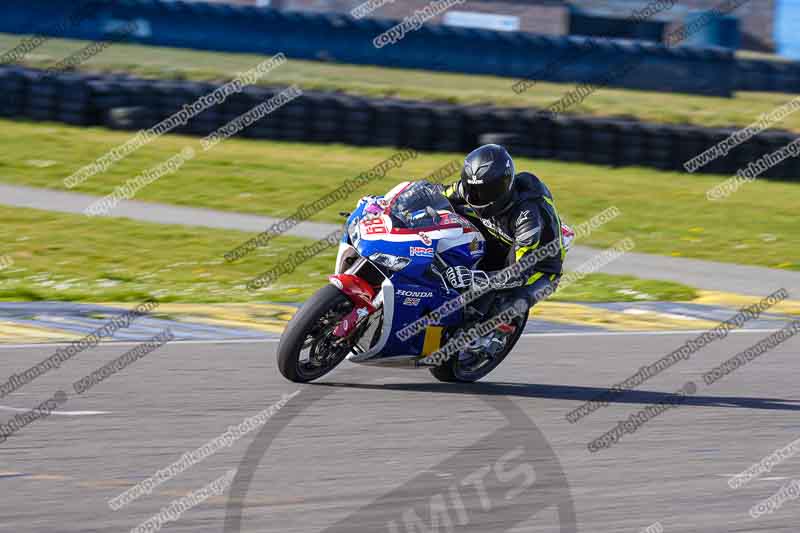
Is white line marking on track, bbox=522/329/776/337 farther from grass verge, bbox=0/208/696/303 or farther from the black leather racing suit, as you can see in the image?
the black leather racing suit

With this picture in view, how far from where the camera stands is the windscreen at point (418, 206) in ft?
26.1

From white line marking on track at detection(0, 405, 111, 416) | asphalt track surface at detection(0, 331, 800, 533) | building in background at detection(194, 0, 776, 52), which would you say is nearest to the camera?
asphalt track surface at detection(0, 331, 800, 533)

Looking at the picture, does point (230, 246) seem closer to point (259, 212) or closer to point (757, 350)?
point (259, 212)

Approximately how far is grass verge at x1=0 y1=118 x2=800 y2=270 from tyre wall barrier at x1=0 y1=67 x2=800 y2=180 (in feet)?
0.74

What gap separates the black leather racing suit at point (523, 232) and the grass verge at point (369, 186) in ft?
24.3

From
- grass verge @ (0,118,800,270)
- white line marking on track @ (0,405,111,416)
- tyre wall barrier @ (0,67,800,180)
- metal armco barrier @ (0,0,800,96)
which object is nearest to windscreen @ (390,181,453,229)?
white line marking on track @ (0,405,111,416)

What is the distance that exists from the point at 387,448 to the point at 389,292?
126 cm

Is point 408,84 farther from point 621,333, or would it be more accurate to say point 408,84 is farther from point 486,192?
point 486,192

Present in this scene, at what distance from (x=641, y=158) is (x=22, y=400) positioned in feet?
50.4

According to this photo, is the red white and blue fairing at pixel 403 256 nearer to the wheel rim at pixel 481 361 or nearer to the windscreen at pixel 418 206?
the windscreen at pixel 418 206

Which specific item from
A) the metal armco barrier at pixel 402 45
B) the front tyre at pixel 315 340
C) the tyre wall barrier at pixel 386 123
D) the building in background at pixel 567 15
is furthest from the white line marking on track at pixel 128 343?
the building in background at pixel 567 15

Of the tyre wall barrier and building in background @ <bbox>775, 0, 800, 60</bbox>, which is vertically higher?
the tyre wall barrier

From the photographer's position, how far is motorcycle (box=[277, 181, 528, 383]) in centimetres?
767

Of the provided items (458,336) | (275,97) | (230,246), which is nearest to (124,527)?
(458,336)
